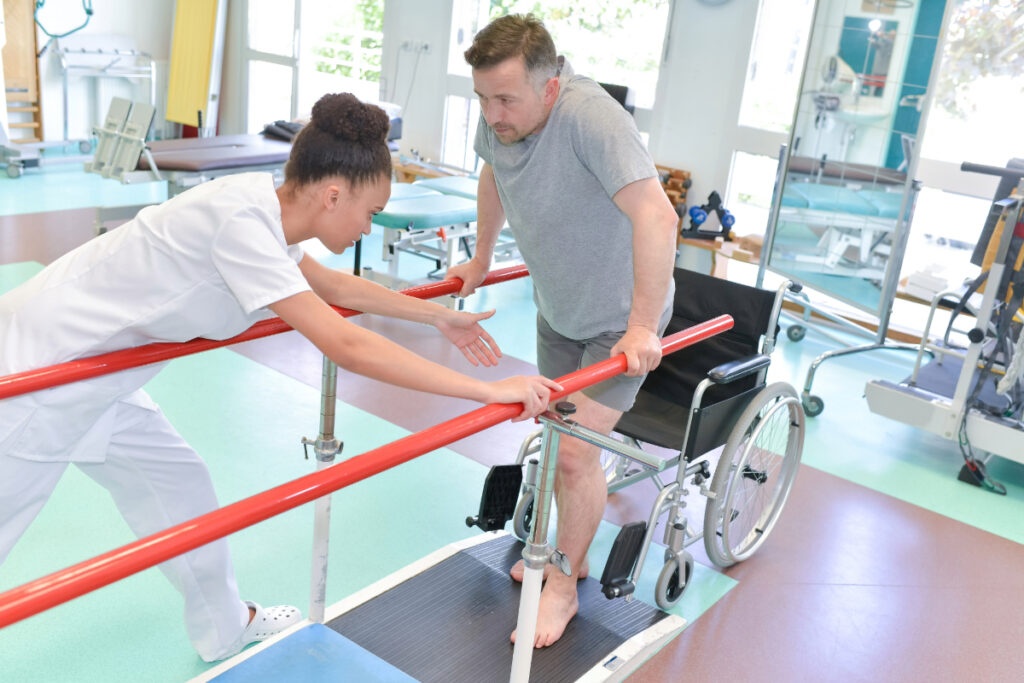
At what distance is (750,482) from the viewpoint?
3221 mm

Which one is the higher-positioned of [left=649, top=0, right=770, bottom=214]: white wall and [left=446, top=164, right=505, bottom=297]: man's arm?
[left=649, top=0, right=770, bottom=214]: white wall

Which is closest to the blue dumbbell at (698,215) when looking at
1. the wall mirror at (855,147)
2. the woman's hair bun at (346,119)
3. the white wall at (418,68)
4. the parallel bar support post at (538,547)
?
the wall mirror at (855,147)

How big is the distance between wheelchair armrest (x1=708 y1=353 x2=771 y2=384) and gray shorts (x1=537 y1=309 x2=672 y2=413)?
0.79 ft

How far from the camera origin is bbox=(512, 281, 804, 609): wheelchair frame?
7.88 ft

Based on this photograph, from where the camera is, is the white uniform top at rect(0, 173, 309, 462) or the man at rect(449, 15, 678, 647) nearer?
the white uniform top at rect(0, 173, 309, 462)

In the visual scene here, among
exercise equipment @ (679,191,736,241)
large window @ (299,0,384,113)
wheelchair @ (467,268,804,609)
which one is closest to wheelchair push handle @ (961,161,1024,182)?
wheelchair @ (467,268,804,609)

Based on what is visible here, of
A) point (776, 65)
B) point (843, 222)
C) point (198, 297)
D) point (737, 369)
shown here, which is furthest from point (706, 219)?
point (198, 297)

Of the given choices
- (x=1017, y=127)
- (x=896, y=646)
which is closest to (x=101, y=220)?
(x=896, y=646)

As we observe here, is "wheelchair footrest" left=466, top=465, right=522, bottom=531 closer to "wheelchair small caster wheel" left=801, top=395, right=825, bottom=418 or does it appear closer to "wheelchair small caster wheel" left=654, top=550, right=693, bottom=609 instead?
"wheelchair small caster wheel" left=654, top=550, right=693, bottom=609

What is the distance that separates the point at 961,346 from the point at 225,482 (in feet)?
11.8

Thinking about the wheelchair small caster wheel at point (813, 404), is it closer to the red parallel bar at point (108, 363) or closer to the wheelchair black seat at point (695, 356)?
A: the wheelchair black seat at point (695, 356)

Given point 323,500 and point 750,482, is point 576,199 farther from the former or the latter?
Answer: point 750,482

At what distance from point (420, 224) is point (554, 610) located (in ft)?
8.37

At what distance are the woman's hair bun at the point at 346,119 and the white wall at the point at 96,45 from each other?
300 inches
